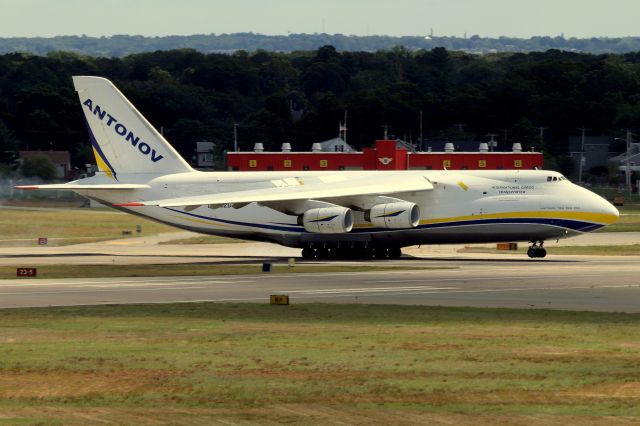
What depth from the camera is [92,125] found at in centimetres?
6756

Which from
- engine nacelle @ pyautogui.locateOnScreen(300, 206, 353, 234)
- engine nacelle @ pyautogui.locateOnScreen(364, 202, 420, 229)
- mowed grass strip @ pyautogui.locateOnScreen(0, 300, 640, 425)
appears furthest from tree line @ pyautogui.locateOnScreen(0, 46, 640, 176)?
mowed grass strip @ pyautogui.locateOnScreen(0, 300, 640, 425)

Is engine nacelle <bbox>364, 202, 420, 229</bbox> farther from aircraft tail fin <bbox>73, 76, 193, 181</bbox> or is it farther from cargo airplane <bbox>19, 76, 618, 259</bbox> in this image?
aircraft tail fin <bbox>73, 76, 193, 181</bbox>

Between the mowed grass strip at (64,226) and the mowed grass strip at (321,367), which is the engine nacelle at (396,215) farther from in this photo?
the mowed grass strip at (321,367)

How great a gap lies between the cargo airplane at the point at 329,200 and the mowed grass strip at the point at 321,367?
25715 millimetres

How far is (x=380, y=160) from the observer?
9044 centimetres

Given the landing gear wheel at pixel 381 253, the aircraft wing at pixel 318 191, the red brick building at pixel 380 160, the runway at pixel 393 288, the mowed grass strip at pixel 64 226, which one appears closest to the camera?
the runway at pixel 393 288

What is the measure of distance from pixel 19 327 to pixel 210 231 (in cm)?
3327

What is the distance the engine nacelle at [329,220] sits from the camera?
62.7 meters

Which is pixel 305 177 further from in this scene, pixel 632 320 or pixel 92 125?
pixel 632 320

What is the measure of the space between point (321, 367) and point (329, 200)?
38245mm

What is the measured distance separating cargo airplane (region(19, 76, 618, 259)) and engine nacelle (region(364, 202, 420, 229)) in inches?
1.8

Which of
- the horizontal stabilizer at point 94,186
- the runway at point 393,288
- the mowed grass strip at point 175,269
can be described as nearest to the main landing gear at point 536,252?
the runway at point 393,288

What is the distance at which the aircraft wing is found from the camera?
62084 mm

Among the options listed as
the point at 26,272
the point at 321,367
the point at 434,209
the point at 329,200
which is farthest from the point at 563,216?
the point at 321,367
